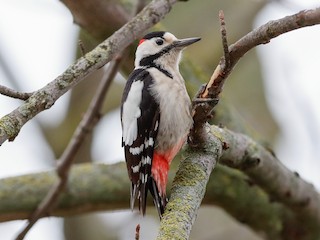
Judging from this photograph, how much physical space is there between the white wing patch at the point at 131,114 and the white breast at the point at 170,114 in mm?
80

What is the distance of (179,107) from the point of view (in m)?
3.17

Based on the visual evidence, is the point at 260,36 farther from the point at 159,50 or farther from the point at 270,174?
the point at 270,174

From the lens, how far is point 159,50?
3.58m

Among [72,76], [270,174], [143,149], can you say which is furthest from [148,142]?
[270,174]

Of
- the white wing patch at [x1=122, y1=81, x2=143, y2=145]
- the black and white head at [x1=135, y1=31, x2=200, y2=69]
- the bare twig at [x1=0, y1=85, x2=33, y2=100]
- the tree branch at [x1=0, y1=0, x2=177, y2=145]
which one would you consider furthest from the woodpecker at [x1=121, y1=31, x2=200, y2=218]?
the bare twig at [x1=0, y1=85, x2=33, y2=100]

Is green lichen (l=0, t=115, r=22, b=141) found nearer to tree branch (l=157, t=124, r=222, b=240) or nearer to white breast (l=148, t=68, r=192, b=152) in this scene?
tree branch (l=157, t=124, r=222, b=240)

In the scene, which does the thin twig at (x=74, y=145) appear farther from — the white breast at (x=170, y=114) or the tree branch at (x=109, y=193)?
the white breast at (x=170, y=114)

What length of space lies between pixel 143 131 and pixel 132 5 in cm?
110

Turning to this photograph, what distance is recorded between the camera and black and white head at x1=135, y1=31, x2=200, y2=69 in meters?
3.56

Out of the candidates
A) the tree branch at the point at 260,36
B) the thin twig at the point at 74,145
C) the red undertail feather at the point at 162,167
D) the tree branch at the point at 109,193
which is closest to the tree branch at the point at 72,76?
the tree branch at the point at 260,36

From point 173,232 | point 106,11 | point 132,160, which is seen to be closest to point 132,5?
point 106,11

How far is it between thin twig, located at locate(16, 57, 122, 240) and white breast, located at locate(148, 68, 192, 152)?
1.69 feet

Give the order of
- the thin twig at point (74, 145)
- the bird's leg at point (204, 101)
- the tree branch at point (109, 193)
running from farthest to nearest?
the tree branch at point (109, 193) < the thin twig at point (74, 145) < the bird's leg at point (204, 101)

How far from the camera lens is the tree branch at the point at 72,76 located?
7.14 ft
